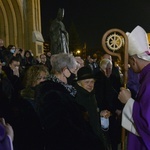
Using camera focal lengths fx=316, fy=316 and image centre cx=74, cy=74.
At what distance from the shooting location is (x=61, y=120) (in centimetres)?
312

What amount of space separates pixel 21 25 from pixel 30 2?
6.73ft

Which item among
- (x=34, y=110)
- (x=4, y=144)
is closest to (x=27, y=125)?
(x=34, y=110)

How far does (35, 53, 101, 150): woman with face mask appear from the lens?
3.12 metres

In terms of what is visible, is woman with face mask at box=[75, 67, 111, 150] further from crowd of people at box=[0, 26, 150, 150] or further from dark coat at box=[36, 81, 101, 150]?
dark coat at box=[36, 81, 101, 150]

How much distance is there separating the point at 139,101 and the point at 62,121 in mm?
800

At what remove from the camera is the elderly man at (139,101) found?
266 cm

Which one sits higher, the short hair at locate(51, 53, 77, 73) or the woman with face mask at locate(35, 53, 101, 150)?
the short hair at locate(51, 53, 77, 73)

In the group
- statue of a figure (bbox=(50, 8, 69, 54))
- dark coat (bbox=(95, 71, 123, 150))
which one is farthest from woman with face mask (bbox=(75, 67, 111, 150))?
statue of a figure (bbox=(50, 8, 69, 54))

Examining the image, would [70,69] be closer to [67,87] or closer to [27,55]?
[67,87]

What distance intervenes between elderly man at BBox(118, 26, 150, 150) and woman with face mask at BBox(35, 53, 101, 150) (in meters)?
0.47

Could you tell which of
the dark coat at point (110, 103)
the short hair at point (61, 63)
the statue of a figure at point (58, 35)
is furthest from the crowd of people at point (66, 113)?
the statue of a figure at point (58, 35)

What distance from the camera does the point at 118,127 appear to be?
17.6 feet

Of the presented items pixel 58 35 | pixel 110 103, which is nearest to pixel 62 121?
pixel 110 103

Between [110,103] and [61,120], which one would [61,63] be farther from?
[110,103]
